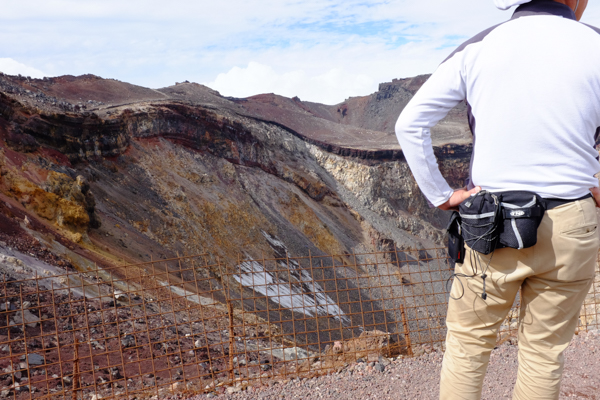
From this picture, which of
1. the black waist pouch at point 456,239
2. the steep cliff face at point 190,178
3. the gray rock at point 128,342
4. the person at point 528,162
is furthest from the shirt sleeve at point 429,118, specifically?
the steep cliff face at point 190,178

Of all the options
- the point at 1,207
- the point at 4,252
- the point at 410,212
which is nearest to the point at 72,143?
the point at 1,207

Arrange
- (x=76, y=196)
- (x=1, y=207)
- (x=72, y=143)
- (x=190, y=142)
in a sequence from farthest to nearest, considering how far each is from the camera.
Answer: (x=190, y=142) < (x=72, y=143) < (x=76, y=196) < (x=1, y=207)

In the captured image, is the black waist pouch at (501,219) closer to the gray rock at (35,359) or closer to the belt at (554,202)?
the belt at (554,202)

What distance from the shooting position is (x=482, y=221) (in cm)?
189

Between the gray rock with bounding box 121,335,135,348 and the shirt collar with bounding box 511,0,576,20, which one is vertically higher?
the shirt collar with bounding box 511,0,576,20

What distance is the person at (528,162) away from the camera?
1.76 meters

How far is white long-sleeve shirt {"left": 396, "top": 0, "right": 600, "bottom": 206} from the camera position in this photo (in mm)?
1747

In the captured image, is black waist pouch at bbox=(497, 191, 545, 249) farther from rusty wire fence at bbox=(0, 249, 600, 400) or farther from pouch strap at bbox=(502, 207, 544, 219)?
rusty wire fence at bbox=(0, 249, 600, 400)

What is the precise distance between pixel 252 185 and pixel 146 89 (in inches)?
719

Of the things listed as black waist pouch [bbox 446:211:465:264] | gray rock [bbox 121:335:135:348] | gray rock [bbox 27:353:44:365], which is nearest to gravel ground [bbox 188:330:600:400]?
black waist pouch [bbox 446:211:465:264]

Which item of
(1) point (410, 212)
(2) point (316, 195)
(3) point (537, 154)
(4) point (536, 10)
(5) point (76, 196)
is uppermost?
(4) point (536, 10)

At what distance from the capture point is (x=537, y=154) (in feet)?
5.89

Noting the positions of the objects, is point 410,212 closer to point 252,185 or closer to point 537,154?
point 252,185

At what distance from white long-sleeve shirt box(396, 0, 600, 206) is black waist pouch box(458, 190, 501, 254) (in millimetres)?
75
